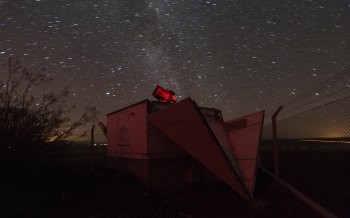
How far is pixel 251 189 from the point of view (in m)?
6.26

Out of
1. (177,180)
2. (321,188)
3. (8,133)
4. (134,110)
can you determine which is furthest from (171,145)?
(8,133)

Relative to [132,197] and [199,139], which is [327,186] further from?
[132,197]

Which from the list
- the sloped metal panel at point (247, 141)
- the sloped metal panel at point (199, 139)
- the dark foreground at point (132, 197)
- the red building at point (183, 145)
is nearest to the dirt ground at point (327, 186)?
the dark foreground at point (132, 197)

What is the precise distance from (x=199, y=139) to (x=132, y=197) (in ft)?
9.28

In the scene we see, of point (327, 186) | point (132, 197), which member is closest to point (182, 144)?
point (132, 197)

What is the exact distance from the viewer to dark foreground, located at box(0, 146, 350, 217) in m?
6.07

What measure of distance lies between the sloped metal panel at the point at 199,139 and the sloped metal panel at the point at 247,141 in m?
0.58

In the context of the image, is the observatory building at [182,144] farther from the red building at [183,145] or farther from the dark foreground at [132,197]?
the dark foreground at [132,197]

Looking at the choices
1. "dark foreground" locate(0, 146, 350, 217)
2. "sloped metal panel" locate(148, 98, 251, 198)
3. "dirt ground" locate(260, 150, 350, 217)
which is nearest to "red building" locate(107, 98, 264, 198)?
"sloped metal panel" locate(148, 98, 251, 198)

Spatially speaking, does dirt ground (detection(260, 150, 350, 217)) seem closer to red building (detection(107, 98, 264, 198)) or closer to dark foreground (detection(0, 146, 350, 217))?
dark foreground (detection(0, 146, 350, 217))

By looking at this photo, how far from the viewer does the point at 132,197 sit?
25.0ft

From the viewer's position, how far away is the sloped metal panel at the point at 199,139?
20.5 feet

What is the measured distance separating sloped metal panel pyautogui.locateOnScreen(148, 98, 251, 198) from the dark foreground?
76 cm

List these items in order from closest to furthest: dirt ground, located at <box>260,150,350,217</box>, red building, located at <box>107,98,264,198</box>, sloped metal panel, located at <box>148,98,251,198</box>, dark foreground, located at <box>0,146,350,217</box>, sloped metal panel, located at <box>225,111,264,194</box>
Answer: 1. dirt ground, located at <box>260,150,350,217</box>
2. dark foreground, located at <box>0,146,350,217</box>
3. sloped metal panel, located at <box>148,98,251,198</box>
4. red building, located at <box>107,98,264,198</box>
5. sloped metal panel, located at <box>225,111,264,194</box>
